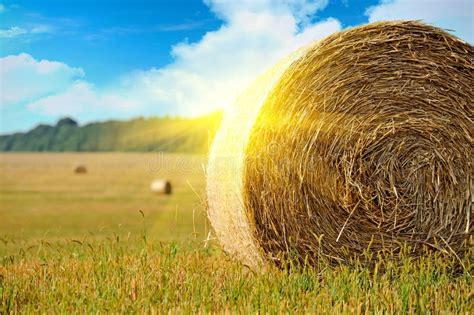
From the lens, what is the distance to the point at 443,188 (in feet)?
21.0

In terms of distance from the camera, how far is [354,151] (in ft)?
19.9

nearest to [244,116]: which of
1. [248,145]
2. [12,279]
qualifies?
[248,145]

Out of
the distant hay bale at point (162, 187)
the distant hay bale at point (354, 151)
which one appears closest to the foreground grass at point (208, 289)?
the distant hay bale at point (354, 151)

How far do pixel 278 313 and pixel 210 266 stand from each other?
2326 millimetres

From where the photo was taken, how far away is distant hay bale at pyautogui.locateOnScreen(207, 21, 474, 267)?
5.87 metres

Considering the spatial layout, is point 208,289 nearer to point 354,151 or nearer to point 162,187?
point 354,151

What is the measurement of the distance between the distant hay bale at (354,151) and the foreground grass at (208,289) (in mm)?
352

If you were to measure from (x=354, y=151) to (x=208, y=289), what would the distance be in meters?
1.92

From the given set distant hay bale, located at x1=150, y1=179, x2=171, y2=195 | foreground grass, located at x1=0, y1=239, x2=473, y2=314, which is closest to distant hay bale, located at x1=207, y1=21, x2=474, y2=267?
foreground grass, located at x1=0, y1=239, x2=473, y2=314

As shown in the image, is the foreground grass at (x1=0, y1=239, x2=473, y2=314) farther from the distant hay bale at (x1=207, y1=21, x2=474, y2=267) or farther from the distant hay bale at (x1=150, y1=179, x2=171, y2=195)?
the distant hay bale at (x1=150, y1=179, x2=171, y2=195)

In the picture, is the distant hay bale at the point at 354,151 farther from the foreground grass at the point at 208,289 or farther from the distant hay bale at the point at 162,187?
the distant hay bale at the point at 162,187

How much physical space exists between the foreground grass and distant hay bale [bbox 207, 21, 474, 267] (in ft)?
1.16

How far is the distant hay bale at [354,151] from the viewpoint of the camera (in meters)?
5.87

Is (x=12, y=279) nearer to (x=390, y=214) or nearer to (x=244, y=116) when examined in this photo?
(x=244, y=116)
